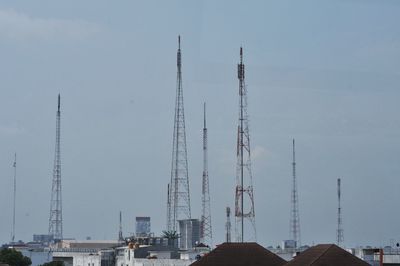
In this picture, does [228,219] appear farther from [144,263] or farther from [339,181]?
[144,263]

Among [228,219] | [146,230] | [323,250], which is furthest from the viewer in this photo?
[146,230]

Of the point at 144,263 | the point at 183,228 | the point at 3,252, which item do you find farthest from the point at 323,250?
the point at 183,228

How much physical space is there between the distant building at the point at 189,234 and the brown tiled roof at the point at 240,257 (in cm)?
7189

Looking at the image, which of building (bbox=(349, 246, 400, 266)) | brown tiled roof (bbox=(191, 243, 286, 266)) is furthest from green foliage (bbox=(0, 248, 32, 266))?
brown tiled roof (bbox=(191, 243, 286, 266))

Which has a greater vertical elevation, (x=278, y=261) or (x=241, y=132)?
(x=241, y=132)

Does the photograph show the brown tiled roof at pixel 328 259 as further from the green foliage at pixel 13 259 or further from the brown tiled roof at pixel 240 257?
the green foliage at pixel 13 259

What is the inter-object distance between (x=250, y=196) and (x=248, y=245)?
15163 millimetres

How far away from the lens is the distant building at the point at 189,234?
146 meters

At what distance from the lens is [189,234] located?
14912 cm

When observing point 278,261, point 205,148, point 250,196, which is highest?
point 205,148

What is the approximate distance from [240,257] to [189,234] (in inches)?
3034

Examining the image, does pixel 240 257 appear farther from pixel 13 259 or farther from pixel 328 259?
pixel 13 259

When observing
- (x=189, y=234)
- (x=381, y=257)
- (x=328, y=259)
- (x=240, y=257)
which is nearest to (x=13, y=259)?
(x=189, y=234)

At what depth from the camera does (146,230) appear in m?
186
